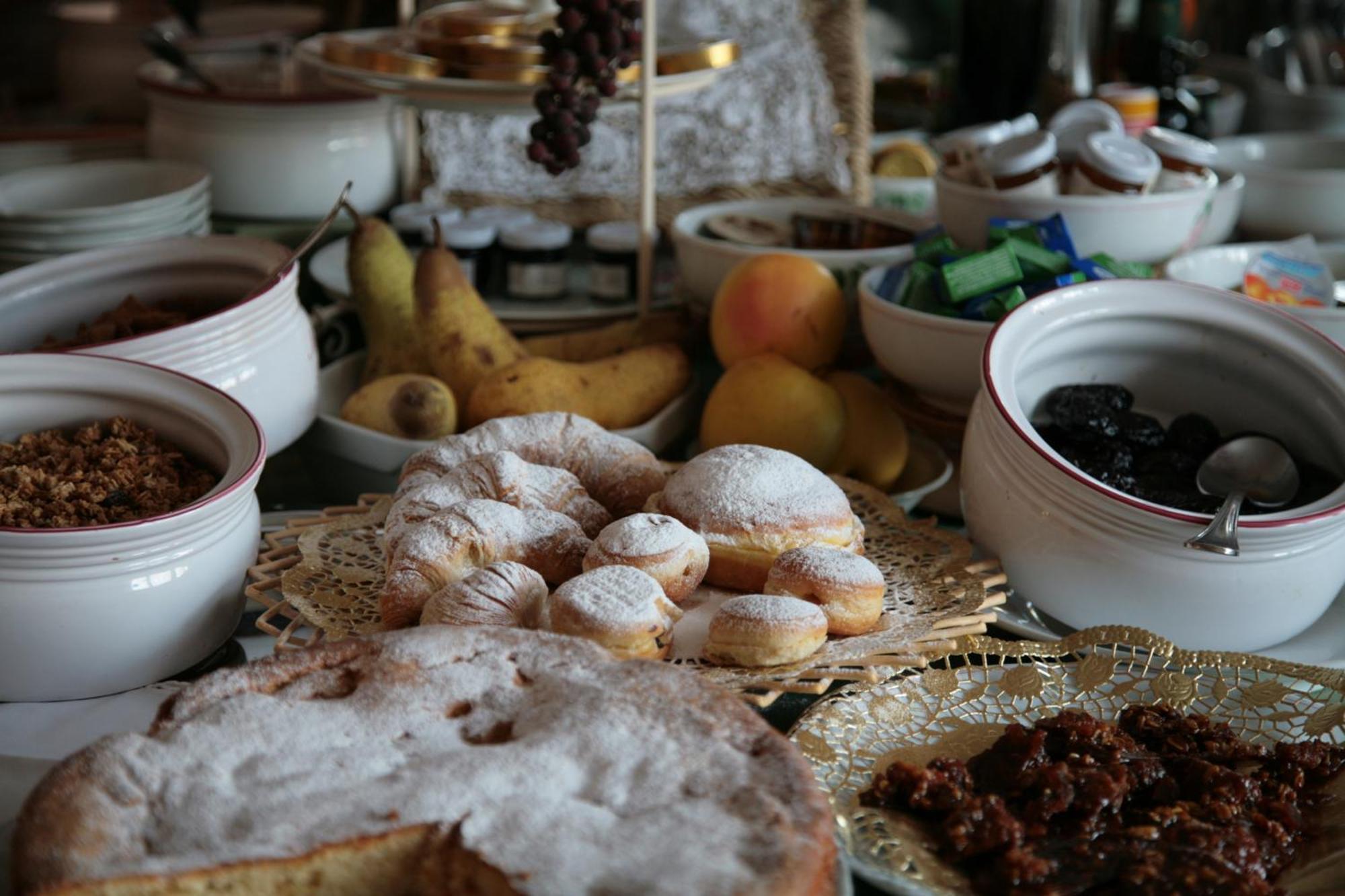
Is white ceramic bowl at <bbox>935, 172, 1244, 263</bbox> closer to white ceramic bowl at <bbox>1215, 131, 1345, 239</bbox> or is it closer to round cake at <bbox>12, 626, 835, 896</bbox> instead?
white ceramic bowl at <bbox>1215, 131, 1345, 239</bbox>

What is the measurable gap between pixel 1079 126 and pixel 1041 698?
27.5 inches

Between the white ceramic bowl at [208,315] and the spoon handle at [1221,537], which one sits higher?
the white ceramic bowl at [208,315]

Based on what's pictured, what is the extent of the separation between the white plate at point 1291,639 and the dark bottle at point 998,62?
1.35 m

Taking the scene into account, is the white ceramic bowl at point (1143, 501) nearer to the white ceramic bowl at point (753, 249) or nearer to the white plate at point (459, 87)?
the white ceramic bowl at point (753, 249)

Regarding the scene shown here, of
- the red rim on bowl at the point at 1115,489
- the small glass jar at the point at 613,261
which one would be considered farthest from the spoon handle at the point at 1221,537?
the small glass jar at the point at 613,261

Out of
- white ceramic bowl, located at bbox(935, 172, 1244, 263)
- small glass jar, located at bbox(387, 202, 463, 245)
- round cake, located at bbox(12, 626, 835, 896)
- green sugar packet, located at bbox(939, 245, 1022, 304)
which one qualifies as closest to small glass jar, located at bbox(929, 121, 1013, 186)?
white ceramic bowl, located at bbox(935, 172, 1244, 263)

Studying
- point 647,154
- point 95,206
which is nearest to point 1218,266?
point 647,154

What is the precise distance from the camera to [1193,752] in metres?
0.71

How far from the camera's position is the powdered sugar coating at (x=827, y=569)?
2.50ft

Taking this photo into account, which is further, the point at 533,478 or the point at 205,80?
the point at 205,80

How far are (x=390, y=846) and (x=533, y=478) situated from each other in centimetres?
35

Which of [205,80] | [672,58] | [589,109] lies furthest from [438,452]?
[205,80]

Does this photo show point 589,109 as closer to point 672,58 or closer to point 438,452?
point 672,58

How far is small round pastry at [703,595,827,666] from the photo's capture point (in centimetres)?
72
